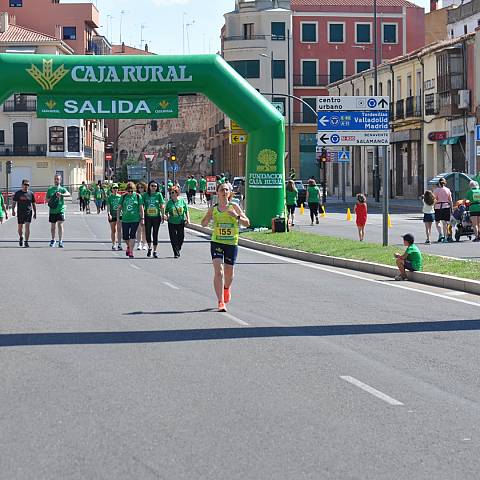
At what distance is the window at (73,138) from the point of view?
99500 mm

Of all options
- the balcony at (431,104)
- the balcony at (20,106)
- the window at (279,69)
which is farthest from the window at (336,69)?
the balcony at (431,104)

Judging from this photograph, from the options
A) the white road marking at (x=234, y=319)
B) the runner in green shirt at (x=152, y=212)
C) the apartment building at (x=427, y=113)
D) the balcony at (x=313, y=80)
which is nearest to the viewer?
the white road marking at (x=234, y=319)

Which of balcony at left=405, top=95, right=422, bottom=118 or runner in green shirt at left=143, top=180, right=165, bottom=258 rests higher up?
balcony at left=405, top=95, right=422, bottom=118

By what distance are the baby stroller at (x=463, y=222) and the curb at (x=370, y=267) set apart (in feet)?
16.7

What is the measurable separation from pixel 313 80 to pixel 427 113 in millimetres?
34770

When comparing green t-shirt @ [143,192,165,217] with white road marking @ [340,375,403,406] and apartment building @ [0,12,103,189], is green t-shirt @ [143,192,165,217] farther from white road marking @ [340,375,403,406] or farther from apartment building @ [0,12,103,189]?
apartment building @ [0,12,103,189]

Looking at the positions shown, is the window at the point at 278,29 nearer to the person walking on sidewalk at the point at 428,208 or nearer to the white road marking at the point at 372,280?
the person walking on sidewalk at the point at 428,208

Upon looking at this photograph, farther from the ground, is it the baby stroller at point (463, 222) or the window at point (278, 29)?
the window at point (278, 29)

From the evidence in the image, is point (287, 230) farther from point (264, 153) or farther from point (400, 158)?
point (400, 158)

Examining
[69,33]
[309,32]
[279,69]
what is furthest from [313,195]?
[69,33]

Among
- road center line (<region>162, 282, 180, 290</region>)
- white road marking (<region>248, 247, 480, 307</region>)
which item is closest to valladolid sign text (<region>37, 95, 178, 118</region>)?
white road marking (<region>248, 247, 480, 307</region>)

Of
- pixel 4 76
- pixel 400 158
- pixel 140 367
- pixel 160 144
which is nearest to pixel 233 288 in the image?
pixel 140 367

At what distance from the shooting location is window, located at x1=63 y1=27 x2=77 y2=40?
11019 centimetres

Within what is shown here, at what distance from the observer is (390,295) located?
1756 centimetres
